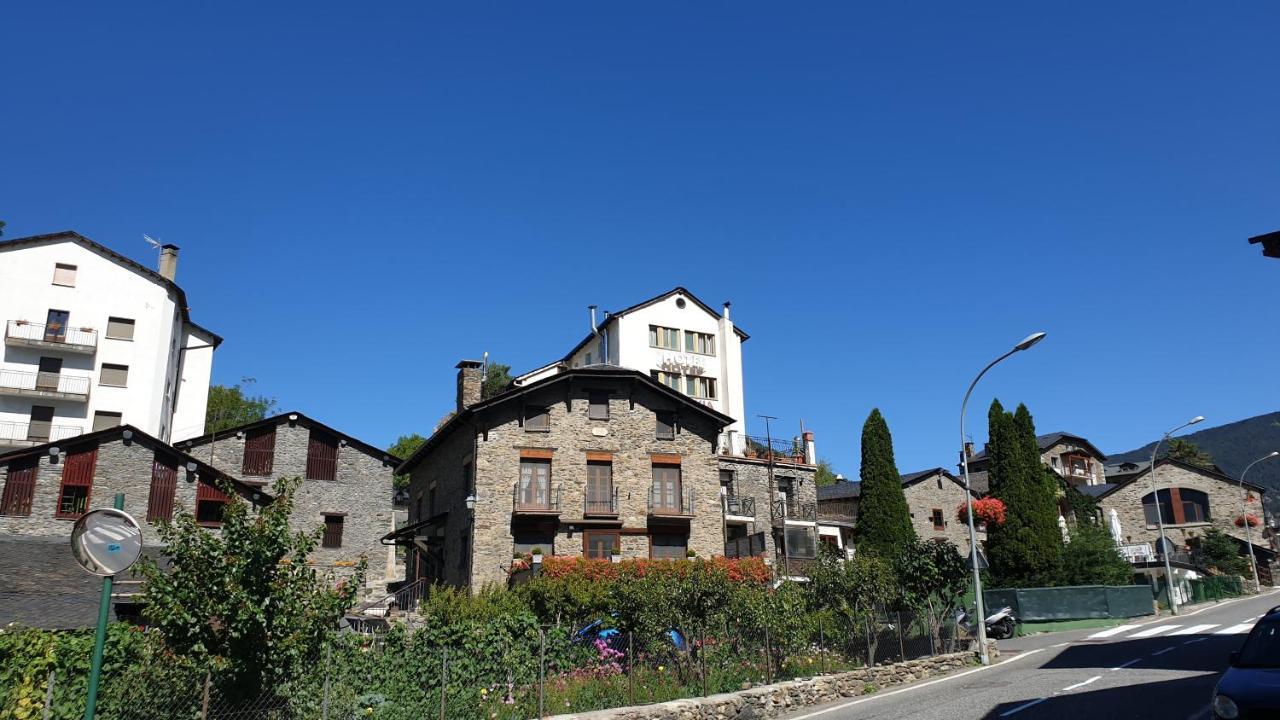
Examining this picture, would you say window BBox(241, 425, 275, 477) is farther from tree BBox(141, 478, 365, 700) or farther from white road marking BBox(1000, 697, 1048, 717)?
white road marking BBox(1000, 697, 1048, 717)

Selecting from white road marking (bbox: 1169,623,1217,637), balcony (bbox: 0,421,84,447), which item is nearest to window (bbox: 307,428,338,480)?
balcony (bbox: 0,421,84,447)

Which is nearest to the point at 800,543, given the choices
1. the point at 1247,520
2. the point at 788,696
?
the point at 788,696

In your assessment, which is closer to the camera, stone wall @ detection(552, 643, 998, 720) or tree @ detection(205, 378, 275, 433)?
stone wall @ detection(552, 643, 998, 720)

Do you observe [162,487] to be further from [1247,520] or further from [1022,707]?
[1247,520]

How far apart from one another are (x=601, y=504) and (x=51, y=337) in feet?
104

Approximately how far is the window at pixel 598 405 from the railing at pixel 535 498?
10.6ft

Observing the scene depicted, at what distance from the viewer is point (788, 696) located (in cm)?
1697

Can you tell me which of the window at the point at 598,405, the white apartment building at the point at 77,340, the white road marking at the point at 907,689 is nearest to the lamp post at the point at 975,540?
the white road marking at the point at 907,689

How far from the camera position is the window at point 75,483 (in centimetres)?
2939

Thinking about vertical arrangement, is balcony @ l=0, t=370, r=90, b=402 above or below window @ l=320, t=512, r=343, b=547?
above

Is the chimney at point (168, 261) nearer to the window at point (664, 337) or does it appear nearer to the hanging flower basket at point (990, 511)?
the window at point (664, 337)

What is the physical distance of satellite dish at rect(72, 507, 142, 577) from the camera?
795 cm

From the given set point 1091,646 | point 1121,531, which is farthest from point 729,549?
point 1121,531

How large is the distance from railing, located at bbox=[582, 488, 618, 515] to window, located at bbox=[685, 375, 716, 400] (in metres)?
19.4
